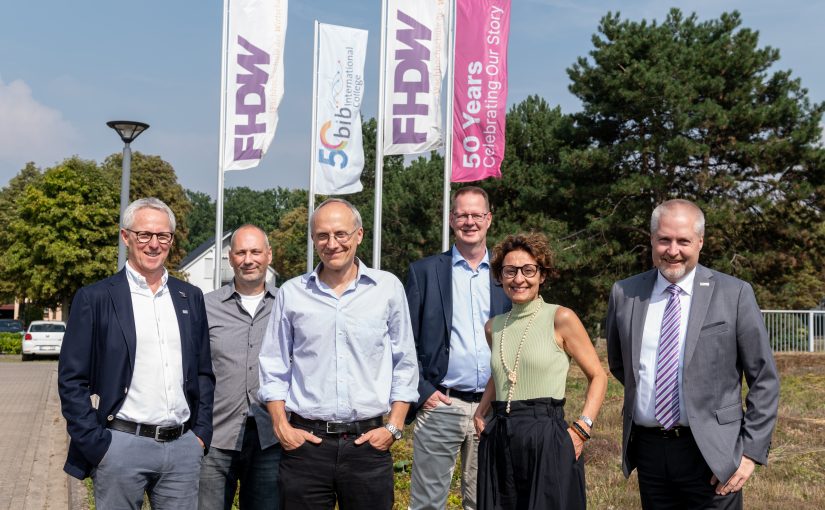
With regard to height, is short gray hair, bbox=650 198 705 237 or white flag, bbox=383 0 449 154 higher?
white flag, bbox=383 0 449 154

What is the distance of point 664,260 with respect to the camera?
12.8 feet

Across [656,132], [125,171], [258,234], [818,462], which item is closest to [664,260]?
[258,234]

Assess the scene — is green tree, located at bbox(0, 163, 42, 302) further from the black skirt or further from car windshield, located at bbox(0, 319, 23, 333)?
the black skirt

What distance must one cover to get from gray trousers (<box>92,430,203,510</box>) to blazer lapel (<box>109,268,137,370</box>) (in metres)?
0.36

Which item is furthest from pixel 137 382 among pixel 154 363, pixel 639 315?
pixel 639 315

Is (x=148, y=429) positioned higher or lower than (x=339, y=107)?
lower

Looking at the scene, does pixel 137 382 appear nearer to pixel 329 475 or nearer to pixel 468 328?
pixel 329 475

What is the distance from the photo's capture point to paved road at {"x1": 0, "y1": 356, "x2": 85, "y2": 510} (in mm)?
8219

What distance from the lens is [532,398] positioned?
3883 millimetres

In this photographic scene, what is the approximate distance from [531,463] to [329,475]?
0.89 metres

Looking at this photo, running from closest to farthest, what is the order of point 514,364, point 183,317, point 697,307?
1. point 697,307
2. point 514,364
3. point 183,317

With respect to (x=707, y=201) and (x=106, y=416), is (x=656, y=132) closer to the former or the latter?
(x=707, y=201)

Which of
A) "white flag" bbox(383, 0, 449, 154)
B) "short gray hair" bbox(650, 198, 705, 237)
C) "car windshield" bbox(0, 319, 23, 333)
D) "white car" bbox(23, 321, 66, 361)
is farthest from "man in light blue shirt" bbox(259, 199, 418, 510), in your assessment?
"car windshield" bbox(0, 319, 23, 333)

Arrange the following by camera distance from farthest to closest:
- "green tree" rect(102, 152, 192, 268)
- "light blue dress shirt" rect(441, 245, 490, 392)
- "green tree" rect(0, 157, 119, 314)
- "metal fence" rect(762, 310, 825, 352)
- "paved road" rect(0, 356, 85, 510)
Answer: "green tree" rect(102, 152, 192, 268) < "green tree" rect(0, 157, 119, 314) < "metal fence" rect(762, 310, 825, 352) < "paved road" rect(0, 356, 85, 510) < "light blue dress shirt" rect(441, 245, 490, 392)
